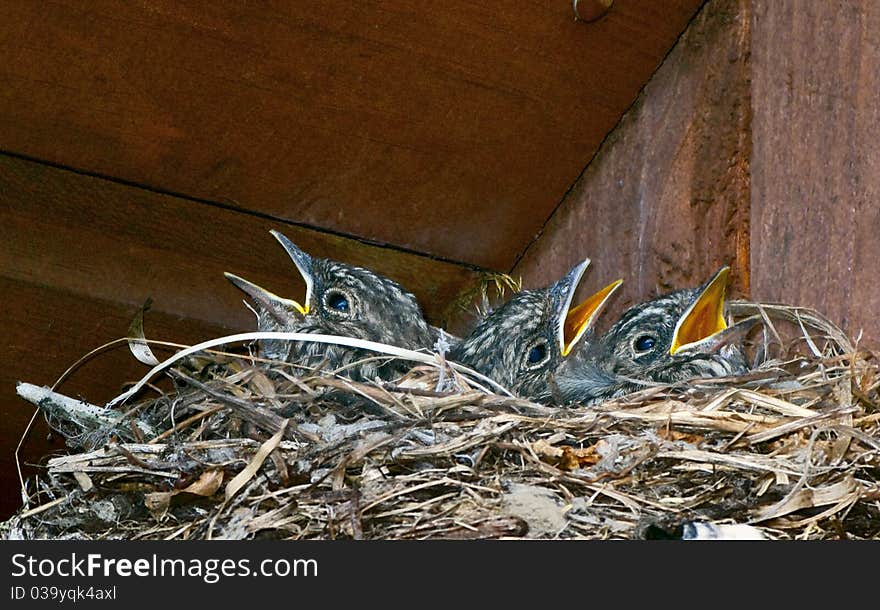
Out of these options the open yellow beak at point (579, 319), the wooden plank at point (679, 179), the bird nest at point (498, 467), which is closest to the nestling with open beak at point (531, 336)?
the open yellow beak at point (579, 319)

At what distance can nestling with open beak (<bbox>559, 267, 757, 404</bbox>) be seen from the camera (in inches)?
142

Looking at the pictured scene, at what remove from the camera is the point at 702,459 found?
105 inches

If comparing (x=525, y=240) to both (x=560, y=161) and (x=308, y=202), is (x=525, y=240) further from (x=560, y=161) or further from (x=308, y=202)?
(x=308, y=202)

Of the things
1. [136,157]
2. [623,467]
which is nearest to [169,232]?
[136,157]

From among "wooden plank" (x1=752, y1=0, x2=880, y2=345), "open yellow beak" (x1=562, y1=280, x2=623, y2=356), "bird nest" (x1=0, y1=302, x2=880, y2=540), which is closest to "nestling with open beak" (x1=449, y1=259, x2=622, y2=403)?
"open yellow beak" (x1=562, y1=280, x2=623, y2=356)

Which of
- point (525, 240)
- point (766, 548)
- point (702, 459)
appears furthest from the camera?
point (525, 240)

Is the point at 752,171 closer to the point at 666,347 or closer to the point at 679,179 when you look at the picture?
the point at 679,179

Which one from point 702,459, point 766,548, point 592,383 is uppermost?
point 592,383

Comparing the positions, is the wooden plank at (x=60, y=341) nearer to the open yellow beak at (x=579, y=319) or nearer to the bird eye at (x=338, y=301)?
the bird eye at (x=338, y=301)

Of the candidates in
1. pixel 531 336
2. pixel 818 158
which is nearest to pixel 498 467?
pixel 818 158

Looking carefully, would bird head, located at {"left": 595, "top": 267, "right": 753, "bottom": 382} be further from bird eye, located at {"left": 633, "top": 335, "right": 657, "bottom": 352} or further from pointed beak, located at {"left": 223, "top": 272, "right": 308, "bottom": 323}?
pointed beak, located at {"left": 223, "top": 272, "right": 308, "bottom": 323}

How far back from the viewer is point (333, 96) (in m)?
3.34

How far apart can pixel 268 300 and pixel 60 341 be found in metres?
0.53

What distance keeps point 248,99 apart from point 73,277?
703mm
